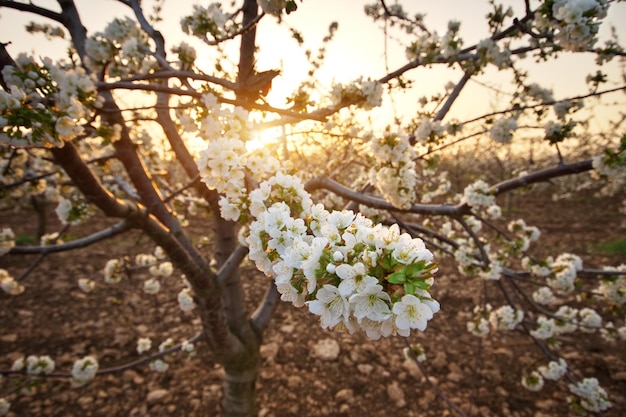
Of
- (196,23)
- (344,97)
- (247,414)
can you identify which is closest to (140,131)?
(196,23)

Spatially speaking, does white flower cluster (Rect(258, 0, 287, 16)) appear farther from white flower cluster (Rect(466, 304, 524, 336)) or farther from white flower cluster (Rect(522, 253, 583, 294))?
white flower cluster (Rect(466, 304, 524, 336))

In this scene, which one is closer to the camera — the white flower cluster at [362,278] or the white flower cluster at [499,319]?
the white flower cluster at [362,278]

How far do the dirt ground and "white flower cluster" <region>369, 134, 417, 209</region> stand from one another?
85.5 inches

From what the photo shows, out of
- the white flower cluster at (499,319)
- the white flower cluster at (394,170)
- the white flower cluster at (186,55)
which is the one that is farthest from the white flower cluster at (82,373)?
the white flower cluster at (499,319)

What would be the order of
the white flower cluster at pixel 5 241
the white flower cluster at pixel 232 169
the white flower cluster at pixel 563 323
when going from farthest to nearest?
the white flower cluster at pixel 563 323, the white flower cluster at pixel 5 241, the white flower cluster at pixel 232 169

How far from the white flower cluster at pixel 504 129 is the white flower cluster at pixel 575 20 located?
1231 mm

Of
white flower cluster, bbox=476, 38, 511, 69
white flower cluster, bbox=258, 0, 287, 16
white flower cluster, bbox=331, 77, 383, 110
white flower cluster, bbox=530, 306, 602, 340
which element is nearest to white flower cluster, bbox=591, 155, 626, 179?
white flower cluster, bbox=476, 38, 511, 69

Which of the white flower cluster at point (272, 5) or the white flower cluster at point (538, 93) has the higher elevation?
the white flower cluster at point (272, 5)

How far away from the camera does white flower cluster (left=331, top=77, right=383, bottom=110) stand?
2453 mm

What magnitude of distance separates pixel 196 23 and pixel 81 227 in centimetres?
1173

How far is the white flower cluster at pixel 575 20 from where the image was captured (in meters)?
1.99

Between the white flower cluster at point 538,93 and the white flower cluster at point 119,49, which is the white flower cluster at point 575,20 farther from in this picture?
the white flower cluster at point 119,49

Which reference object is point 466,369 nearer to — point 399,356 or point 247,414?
point 399,356

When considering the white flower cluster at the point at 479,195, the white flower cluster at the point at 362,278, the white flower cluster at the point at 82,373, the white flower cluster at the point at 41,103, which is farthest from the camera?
the white flower cluster at the point at 82,373
